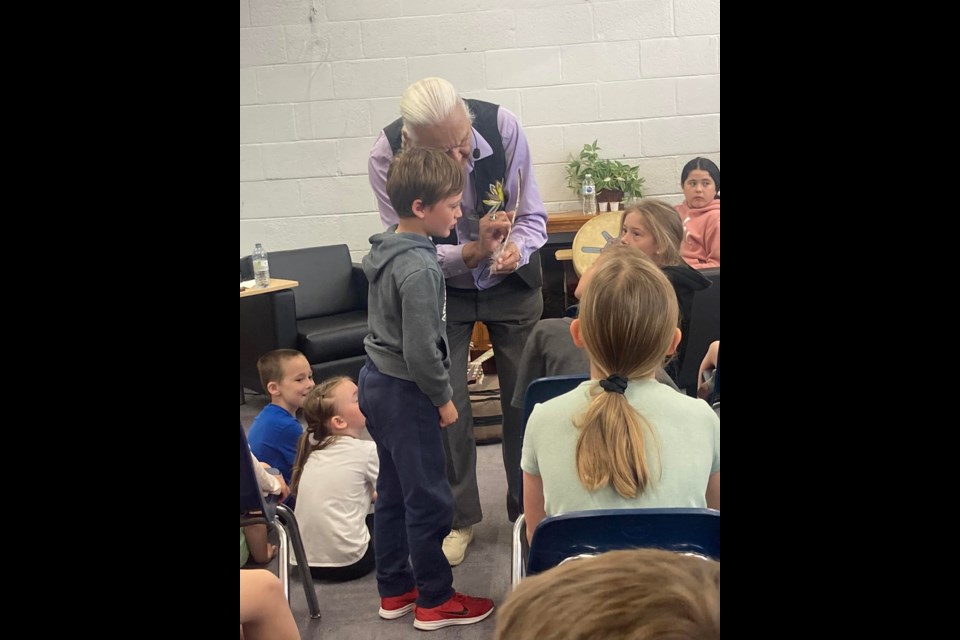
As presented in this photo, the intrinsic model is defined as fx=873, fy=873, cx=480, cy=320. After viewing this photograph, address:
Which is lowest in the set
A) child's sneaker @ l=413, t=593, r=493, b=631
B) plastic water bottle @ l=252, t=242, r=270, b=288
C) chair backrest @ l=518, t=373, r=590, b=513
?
child's sneaker @ l=413, t=593, r=493, b=631

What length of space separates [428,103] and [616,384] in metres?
0.55

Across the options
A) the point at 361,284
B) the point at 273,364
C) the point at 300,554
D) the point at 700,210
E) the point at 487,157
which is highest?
the point at 487,157

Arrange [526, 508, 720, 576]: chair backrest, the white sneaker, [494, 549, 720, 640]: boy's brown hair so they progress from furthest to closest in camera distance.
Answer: the white sneaker < [526, 508, 720, 576]: chair backrest < [494, 549, 720, 640]: boy's brown hair

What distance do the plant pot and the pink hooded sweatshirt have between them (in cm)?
11

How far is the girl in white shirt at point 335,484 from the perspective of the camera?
63.5 inches

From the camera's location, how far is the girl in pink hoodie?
1.33 meters

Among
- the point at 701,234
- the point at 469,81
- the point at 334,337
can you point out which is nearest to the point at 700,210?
the point at 701,234

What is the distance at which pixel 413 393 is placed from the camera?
1554mm

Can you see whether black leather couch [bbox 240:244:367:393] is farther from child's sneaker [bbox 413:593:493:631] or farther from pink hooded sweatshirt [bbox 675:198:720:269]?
pink hooded sweatshirt [bbox 675:198:720:269]

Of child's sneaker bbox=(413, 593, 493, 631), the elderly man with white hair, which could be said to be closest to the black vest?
the elderly man with white hair

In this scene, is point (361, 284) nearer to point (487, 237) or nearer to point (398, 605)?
point (487, 237)

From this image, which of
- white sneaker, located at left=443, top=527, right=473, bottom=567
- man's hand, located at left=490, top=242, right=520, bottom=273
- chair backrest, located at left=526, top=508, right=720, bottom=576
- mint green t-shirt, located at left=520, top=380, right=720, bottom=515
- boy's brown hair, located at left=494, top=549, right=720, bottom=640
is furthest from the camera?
white sneaker, located at left=443, top=527, right=473, bottom=567
